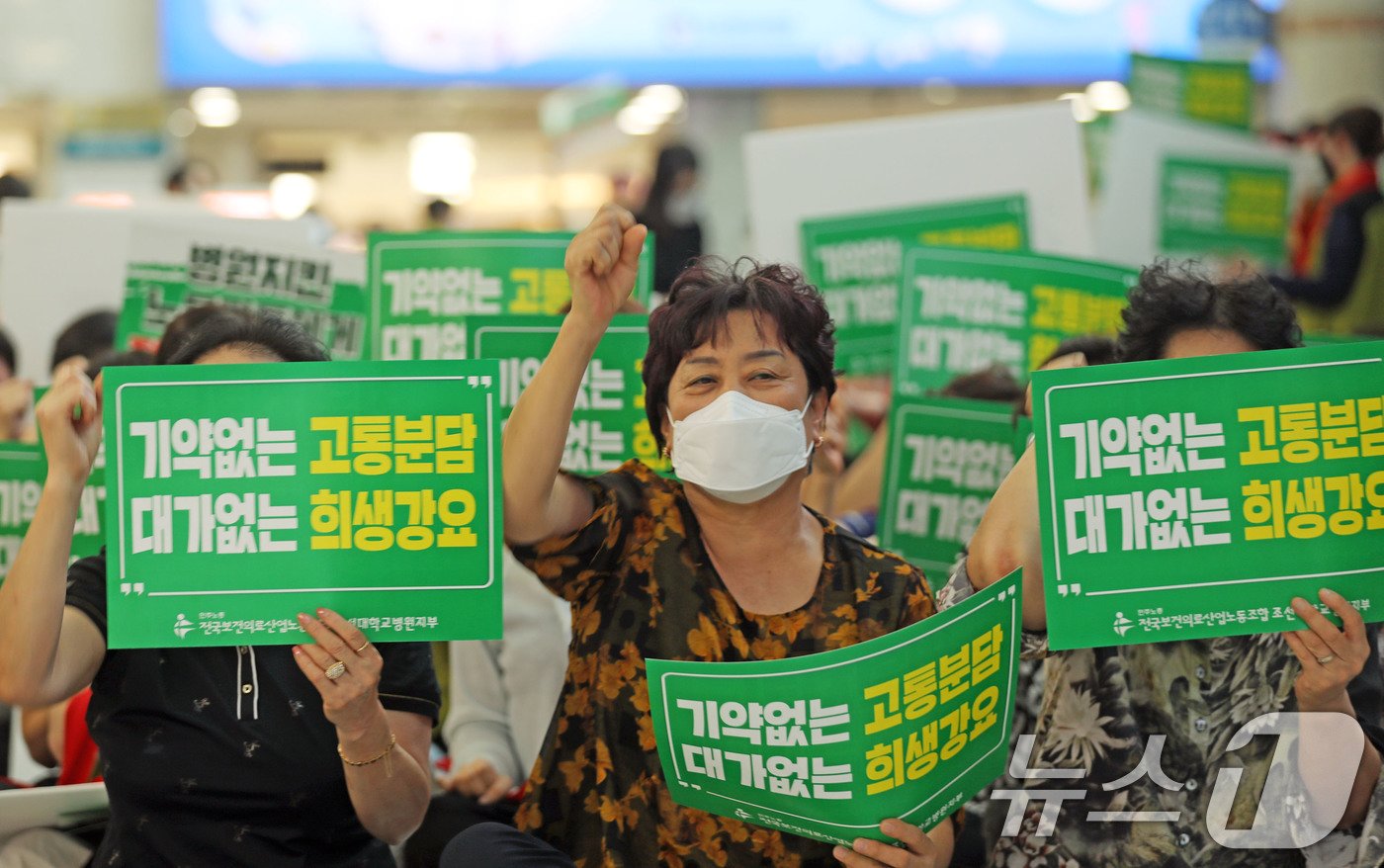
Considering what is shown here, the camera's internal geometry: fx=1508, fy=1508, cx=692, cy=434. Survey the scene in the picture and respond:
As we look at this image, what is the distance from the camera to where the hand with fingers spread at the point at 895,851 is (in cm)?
194

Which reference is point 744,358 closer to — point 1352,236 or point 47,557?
point 47,557

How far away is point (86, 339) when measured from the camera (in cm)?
381

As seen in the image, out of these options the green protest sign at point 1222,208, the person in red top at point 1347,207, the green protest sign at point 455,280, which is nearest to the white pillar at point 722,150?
the person in red top at point 1347,207

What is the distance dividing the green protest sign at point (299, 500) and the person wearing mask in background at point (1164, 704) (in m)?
0.78

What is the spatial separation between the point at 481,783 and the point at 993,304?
5.66 feet

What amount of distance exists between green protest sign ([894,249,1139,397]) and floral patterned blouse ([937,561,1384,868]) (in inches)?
57.6

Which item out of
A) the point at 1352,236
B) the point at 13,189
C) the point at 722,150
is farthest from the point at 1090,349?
the point at 722,150

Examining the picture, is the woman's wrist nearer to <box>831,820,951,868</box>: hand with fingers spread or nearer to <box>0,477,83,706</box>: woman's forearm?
<box>0,477,83,706</box>: woman's forearm

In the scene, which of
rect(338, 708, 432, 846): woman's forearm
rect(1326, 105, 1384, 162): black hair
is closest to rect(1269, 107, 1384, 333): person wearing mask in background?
rect(1326, 105, 1384, 162): black hair

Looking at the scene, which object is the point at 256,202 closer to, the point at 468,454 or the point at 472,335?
the point at 472,335

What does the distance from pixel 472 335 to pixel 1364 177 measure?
4306 mm

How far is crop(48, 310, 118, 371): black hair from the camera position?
379 centimetres

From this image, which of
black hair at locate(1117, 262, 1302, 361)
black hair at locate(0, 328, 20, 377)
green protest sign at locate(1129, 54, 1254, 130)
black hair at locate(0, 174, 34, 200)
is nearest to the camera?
black hair at locate(1117, 262, 1302, 361)

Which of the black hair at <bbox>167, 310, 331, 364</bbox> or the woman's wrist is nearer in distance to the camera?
the woman's wrist
